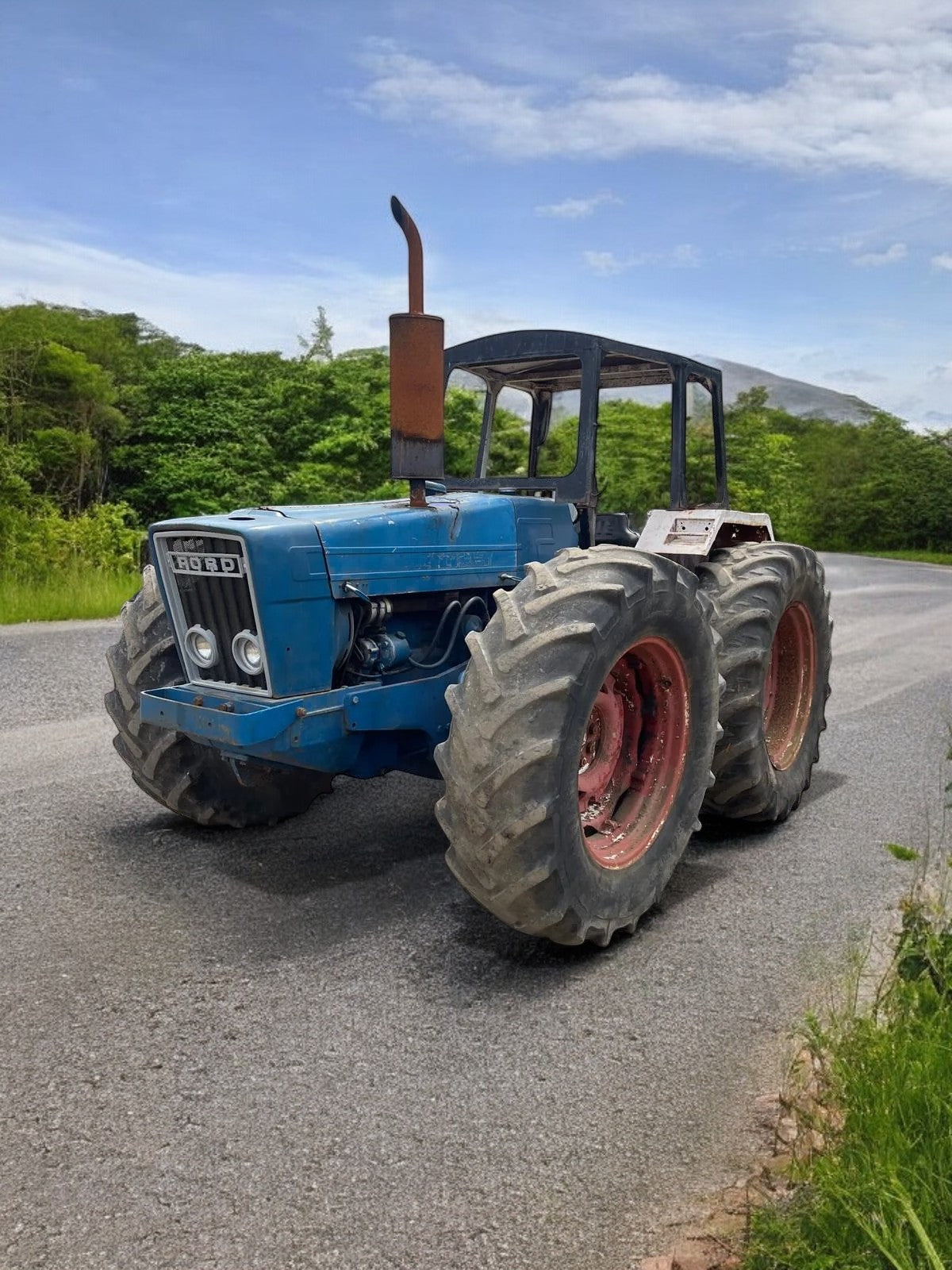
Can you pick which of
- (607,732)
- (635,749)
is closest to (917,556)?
(635,749)

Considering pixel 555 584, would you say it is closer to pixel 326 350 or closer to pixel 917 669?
pixel 917 669

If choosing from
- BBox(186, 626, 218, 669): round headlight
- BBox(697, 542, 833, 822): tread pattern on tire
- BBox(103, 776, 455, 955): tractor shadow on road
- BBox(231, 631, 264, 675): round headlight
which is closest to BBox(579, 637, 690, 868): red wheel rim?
BBox(697, 542, 833, 822): tread pattern on tire

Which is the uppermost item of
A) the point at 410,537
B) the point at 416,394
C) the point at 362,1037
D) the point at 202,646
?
the point at 416,394

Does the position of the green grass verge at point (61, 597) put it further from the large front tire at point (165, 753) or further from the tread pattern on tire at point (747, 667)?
the tread pattern on tire at point (747, 667)

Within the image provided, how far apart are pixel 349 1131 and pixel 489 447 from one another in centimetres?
374

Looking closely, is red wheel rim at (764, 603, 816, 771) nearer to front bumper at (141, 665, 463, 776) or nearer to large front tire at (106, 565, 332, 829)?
front bumper at (141, 665, 463, 776)

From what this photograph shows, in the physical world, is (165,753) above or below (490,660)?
below

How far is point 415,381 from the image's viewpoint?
3.66 metres

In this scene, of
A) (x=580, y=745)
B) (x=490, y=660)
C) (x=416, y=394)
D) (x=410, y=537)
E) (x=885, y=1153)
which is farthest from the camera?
(x=410, y=537)

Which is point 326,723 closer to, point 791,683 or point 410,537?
point 410,537

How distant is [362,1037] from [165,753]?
71.1 inches

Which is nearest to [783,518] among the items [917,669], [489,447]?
[917,669]

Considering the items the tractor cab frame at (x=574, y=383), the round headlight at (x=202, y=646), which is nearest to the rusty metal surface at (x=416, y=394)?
the round headlight at (x=202, y=646)

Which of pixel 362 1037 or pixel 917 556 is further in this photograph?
pixel 917 556
